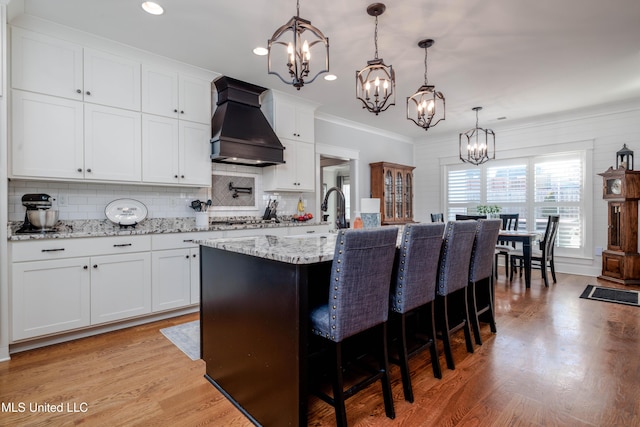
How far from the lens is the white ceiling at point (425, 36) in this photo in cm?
257

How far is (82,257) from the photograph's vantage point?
276cm

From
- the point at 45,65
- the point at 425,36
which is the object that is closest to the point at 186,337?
the point at 45,65

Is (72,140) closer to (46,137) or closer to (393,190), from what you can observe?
(46,137)

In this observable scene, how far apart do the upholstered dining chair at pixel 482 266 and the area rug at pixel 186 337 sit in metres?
2.28

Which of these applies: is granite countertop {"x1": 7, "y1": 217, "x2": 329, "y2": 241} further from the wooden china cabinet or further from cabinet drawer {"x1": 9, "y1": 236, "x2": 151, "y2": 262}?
→ the wooden china cabinet

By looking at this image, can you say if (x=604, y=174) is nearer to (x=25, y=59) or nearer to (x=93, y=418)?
(x=93, y=418)

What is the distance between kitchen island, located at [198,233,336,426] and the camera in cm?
147

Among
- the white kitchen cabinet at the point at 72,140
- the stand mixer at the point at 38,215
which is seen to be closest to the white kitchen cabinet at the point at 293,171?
the white kitchen cabinet at the point at 72,140

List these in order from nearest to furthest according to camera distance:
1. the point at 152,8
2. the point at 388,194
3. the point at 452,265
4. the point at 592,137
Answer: the point at 452,265 → the point at 152,8 → the point at 592,137 → the point at 388,194

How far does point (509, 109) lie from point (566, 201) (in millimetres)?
1965

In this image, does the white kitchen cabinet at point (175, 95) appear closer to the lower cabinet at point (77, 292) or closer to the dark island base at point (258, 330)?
the lower cabinet at point (77, 292)

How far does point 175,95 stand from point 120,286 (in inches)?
80.9

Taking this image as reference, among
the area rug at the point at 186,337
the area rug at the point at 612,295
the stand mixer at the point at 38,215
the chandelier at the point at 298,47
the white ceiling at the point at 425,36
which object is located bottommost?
the area rug at the point at 186,337

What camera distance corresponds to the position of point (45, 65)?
109 inches
